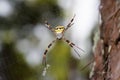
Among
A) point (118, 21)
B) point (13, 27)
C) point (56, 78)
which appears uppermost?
point (13, 27)

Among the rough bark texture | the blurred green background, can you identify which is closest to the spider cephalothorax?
the rough bark texture

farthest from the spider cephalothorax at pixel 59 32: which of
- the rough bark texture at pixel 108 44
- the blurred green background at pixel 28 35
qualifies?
the blurred green background at pixel 28 35

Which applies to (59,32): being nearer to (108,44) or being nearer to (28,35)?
(108,44)

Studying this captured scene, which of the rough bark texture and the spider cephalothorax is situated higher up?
the spider cephalothorax

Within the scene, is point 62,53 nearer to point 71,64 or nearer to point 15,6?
point 71,64

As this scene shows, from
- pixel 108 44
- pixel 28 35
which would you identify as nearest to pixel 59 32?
pixel 108 44

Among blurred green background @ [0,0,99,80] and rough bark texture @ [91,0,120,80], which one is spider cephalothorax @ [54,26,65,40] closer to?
Answer: rough bark texture @ [91,0,120,80]

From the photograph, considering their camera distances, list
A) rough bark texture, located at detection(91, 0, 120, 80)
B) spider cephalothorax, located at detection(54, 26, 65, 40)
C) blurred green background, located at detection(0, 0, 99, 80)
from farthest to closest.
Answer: blurred green background, located at detection(0, 0, 99, 80) → spider cephalothorax, located at detection(54, 26, 65, 40) → rough bark texture, located at detection(91, 0, 120, 80)

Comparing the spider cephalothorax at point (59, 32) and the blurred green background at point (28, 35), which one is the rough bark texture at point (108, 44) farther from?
the blurred green background at point (28, 35)

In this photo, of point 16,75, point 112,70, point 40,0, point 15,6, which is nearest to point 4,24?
point 15,6
